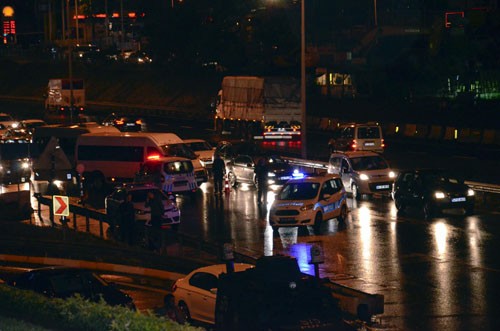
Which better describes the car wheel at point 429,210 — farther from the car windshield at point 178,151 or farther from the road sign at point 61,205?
the car windshield at point 178,151

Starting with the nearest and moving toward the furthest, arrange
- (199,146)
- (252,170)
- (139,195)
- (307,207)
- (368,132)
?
(307,207)
(139,195)
(252,170)
(199,146)
(368,132)

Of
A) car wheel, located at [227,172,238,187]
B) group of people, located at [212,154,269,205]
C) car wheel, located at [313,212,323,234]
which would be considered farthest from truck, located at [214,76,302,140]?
car wheel, located at [313,212,323,234]

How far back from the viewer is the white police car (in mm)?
28562

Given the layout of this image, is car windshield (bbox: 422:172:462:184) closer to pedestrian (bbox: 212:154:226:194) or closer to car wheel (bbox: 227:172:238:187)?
pedestrian (bbox: 212:154:226:194)

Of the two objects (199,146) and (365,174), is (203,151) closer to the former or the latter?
(199,146)

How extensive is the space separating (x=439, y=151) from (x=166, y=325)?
42.7 metres

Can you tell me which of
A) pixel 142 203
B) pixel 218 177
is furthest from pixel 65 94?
pixel 142 203

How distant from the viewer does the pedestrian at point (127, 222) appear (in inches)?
1032

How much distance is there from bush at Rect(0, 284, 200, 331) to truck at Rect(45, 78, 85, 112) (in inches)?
2497

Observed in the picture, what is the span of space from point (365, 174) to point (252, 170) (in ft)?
19.5

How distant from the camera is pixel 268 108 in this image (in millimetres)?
59125

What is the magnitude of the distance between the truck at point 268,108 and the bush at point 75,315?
1827 inches

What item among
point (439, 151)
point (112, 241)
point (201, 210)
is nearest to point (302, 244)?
point (112, 241)

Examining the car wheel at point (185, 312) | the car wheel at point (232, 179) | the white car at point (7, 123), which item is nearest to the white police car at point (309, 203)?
the car wheel at point (232, 179)
